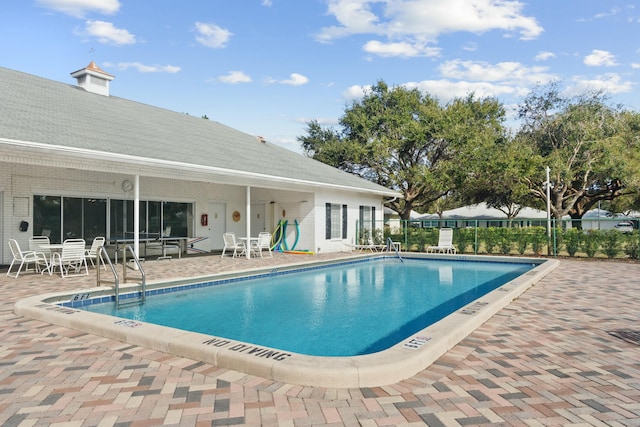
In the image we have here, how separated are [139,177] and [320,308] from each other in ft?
29.1

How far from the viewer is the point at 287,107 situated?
21.3 metres

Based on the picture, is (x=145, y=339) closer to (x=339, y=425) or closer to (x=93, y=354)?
(x=93, y=354)

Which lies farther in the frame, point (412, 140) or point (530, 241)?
point (412, 140)

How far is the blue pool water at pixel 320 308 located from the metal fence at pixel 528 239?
16.1 feet

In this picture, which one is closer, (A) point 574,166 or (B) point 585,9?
(B) point 585,9

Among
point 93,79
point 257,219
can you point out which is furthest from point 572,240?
point 93,79

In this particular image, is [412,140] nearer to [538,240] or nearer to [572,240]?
[538,240]

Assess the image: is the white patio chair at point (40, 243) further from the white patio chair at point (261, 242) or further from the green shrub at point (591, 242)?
the green shrub at point (591, 242)

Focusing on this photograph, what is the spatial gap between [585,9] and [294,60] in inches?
418

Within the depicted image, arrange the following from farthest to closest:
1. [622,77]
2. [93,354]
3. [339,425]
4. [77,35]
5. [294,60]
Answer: [622,77], [294,60], [77,35], [93,354], [339,425]

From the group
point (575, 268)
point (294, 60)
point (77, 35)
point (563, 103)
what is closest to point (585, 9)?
point (575, 268)

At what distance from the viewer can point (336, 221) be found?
17922 millimetres

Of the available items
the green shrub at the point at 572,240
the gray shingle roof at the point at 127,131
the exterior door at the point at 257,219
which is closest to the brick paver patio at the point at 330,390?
the gray shingle roof at the point at 127,131

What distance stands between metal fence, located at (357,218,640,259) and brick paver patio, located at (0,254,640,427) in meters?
11.9
